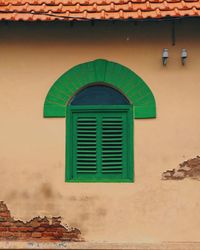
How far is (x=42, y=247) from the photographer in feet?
23.0

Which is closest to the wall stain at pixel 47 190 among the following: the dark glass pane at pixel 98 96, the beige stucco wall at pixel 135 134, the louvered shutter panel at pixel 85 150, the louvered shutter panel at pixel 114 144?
the beige stucco wall at pixel 135 134

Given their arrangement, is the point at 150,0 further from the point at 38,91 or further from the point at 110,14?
the point at 38,91

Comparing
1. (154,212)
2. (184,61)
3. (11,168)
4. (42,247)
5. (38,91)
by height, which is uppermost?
(184,61)

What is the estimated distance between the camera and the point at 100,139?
7.38 meters

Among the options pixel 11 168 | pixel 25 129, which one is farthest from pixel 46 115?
pixel 11 168

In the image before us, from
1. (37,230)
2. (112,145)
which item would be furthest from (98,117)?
(37,230)

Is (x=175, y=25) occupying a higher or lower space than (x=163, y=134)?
higher

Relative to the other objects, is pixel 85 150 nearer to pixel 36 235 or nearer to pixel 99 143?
pixel 99 143

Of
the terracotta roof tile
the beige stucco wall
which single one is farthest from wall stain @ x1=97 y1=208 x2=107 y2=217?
the terracotta roof tile

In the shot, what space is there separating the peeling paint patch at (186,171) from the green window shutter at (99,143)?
0.67 m

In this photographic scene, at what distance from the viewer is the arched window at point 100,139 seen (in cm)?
732

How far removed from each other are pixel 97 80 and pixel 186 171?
2039 millimetres

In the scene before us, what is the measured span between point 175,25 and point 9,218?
4.12 m

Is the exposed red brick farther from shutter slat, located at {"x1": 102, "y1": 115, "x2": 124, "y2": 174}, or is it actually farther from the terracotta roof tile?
the terracotta roof tile
